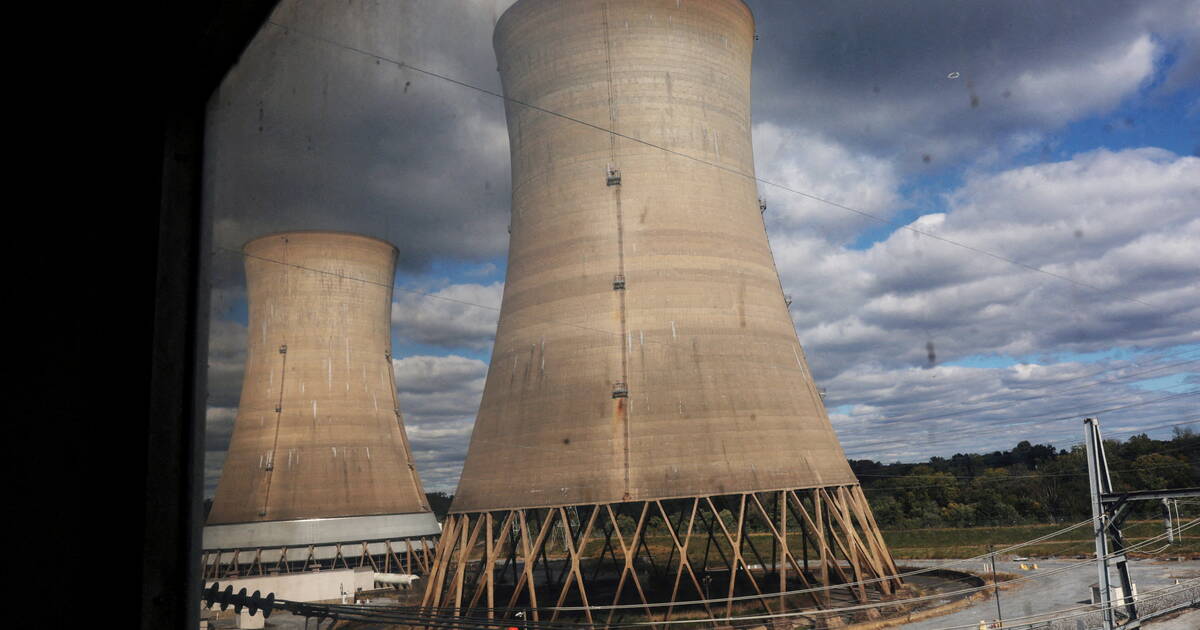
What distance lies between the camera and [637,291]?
9.34 meters

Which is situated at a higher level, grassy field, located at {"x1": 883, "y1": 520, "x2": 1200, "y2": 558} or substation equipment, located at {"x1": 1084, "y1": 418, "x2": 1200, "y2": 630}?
substation equipment, located at {"x1": 1084, "y1": 418, "x2": 1200, "y2": 630}

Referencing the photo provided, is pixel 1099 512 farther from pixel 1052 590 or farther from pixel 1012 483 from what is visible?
pixel 1012 483

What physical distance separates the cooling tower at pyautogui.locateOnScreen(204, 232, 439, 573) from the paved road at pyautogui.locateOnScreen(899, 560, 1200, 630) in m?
10.3

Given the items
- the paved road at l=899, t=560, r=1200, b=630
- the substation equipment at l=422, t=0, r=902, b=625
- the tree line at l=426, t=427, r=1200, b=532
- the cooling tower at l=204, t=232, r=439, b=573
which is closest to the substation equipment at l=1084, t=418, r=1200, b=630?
the paved road at l=899, t=560, r=1200, b=630

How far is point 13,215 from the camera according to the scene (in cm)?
142

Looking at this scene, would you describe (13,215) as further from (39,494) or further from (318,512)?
(318,512)

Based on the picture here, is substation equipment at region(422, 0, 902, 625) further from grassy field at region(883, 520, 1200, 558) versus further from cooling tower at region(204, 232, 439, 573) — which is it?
grassy field at region(883, 520, 1200, 558)

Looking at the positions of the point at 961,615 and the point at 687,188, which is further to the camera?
the point at 961,615

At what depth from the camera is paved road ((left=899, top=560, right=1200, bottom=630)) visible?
11.3 meters

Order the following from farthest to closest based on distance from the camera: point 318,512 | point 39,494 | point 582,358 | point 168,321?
point 318,512 → point 582,358 → point 168,321 → point 39,494

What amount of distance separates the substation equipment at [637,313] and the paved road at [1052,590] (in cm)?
187

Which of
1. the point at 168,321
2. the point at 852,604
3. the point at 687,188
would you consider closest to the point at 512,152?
the point at 687,188

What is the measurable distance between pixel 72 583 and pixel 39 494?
0.55ft

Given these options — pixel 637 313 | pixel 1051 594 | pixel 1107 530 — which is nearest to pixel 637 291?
pixel 637 313
